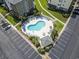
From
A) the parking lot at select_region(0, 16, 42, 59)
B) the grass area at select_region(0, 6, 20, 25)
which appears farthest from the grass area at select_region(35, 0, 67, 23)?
the parking lot at select_region(0, 16, 42, 59)

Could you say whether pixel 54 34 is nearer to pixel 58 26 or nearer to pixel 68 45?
pixel 58 26

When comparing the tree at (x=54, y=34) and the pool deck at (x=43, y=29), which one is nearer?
the tree at (x=54, y=34)

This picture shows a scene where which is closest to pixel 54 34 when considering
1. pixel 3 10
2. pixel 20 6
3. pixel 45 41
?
pixel 45 41

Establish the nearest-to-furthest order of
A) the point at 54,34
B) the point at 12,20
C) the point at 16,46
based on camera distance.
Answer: the point at 16,46 < the point at 54,34 < the point at 12,20

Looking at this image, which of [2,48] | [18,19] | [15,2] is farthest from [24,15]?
[2,48]

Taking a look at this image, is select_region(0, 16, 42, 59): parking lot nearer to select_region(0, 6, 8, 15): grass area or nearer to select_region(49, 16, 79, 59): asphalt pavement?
select_region(49, 16, 79, 59): asphalt pavement

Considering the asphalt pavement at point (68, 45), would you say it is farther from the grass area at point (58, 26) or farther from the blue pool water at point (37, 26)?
the blue pool water at point (37, 26)

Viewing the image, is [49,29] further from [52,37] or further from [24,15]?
[24,15]

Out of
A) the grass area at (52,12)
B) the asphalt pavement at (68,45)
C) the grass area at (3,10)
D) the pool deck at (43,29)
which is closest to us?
the asphalt pavement at (68,45)

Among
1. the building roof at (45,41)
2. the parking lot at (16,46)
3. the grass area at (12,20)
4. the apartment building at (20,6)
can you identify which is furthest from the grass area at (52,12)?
the parking lot at (16,46)
